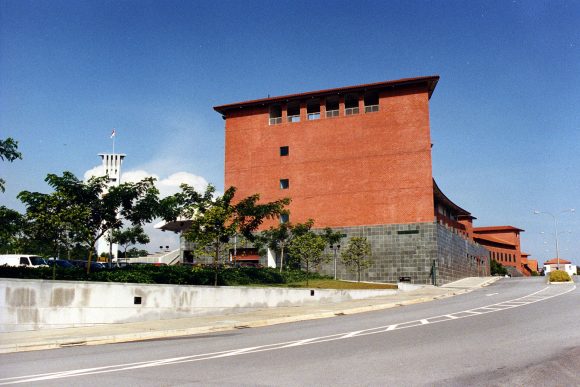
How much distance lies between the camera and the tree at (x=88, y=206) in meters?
24.4

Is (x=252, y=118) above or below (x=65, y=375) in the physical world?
above

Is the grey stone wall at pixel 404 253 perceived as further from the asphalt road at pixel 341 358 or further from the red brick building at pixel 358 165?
the asphalt road at pixel 341 358

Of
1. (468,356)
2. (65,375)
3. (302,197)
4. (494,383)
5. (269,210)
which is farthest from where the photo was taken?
(302,197)

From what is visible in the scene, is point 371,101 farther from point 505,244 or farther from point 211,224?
point 505,244

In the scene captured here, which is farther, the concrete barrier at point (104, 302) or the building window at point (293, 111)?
the building window at point (293, 111)

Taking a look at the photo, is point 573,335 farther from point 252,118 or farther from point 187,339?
point 252,118

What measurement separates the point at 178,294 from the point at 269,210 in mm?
14112

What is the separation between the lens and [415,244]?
46.7 m

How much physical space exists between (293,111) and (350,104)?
19.6ft

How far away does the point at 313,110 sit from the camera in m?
54.8

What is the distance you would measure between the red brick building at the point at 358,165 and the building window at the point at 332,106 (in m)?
0.10

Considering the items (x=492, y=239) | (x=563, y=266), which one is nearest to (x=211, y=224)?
(x=492, y=239)

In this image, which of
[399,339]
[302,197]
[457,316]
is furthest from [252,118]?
[399,339]

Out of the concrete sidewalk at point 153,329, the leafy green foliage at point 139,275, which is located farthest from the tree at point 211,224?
the concrete sidewalk at point 153,329
